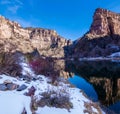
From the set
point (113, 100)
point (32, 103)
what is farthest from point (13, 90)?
point (113, 100)

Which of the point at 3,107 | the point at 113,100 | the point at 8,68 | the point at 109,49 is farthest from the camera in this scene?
the point at 109,49

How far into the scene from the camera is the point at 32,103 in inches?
512

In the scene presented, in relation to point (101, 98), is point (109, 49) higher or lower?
higher

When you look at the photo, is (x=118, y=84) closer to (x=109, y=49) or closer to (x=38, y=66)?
(x=38, y=66)

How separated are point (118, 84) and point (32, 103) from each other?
26401 mm

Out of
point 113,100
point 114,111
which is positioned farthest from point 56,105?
point 113,100

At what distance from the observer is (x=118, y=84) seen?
120 ft

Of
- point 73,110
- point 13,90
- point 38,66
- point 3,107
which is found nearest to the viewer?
point 3,107

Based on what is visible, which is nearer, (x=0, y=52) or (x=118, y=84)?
(x=0, y=52)

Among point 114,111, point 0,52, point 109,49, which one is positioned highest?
point 109,49

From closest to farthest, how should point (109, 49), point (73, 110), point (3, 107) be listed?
point (3, 107) → point (73, 110) → point (109, 49)

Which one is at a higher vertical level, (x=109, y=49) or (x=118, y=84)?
(x=109, y=49)

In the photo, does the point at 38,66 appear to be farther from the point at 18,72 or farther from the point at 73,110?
the point at 73,110

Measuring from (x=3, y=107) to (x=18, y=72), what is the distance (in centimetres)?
1235
